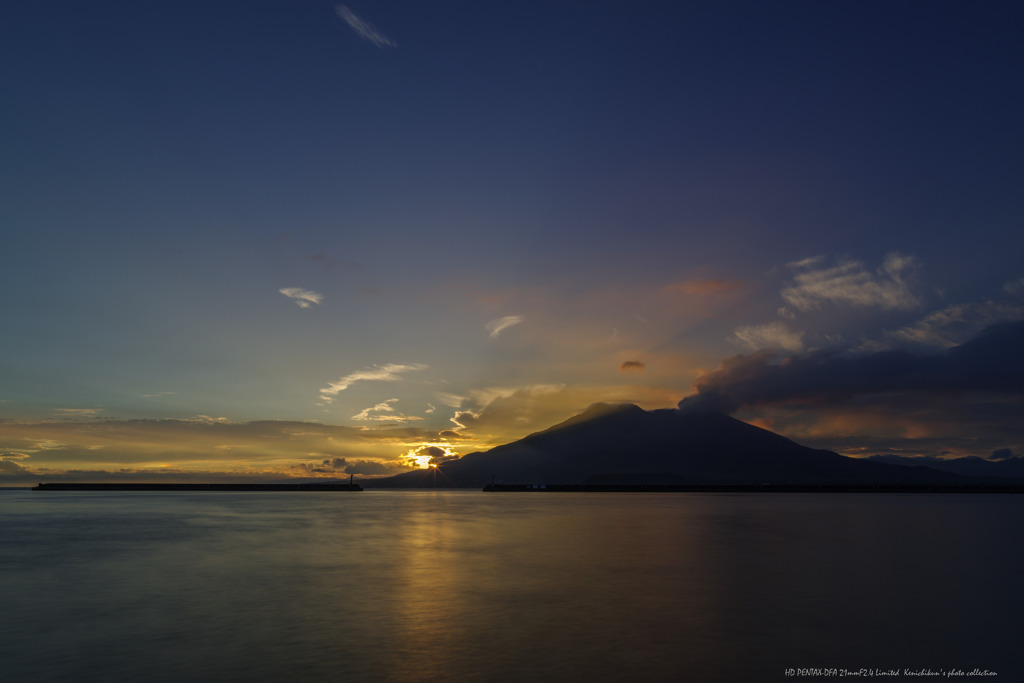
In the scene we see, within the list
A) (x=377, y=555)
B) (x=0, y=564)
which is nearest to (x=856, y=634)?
(x=377, y=555)

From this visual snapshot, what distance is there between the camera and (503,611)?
24.0 metres

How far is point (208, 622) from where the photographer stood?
21984 mm

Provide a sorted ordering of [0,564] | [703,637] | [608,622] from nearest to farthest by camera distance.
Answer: [703,637] < [608,622] < [0,564]

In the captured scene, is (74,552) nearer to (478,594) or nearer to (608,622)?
(478,594)

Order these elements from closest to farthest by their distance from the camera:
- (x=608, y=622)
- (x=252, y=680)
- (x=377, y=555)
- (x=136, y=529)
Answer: (x=252, y=680)
(x=608, y=622)
(x=377, y=555)
(x=136, y=529)

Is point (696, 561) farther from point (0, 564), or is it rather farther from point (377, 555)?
point (0, 564)

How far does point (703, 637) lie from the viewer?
66.0ft

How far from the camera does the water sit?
676 inches

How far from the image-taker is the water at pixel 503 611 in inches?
676

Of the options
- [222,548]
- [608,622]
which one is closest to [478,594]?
[608,622]

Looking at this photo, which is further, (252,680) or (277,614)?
(277,614)

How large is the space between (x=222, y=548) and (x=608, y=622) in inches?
1319

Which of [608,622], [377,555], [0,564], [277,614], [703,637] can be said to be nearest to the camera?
[703,637]

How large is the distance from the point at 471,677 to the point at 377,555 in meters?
29.0
